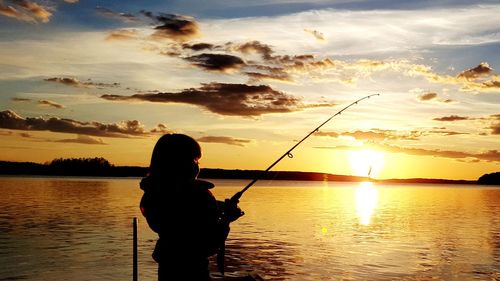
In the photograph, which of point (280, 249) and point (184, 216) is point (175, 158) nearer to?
point (184, 216)

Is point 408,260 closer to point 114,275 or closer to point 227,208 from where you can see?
point 114,275

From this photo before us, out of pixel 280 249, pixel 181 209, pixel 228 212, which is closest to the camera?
pixel 181 209

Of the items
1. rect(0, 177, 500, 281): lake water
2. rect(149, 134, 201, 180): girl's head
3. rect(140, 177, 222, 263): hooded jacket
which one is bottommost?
rect(0, 177, 500, 281): lake water

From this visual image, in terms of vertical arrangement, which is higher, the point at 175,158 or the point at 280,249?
the point at 175,158

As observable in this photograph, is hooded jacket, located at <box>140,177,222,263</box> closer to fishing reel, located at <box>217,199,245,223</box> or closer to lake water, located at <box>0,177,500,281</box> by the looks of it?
fishing reel, located at <box>217,199,245,223</box>

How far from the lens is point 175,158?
4805mm

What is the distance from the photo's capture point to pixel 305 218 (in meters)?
46.9

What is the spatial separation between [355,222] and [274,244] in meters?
18.5

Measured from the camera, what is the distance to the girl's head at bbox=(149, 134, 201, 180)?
4805mm

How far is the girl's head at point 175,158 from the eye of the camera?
4.80 m

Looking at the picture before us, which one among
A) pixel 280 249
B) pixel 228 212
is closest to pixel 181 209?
pixel 228 212

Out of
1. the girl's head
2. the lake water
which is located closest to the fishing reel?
the girl's head

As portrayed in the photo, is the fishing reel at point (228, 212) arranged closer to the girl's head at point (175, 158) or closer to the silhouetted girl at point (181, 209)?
the silhouetted girl at point (181, 209)

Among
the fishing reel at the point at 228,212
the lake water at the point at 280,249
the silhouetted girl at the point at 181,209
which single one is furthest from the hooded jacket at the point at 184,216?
the lake water at the point at 280,249
